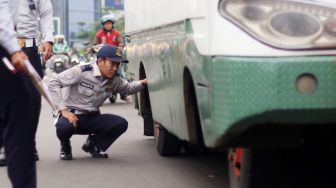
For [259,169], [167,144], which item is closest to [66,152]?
[167,144]

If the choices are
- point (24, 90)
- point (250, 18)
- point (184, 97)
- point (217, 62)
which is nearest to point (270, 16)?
point (250, 18)

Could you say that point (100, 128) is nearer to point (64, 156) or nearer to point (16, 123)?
point (64, 156)

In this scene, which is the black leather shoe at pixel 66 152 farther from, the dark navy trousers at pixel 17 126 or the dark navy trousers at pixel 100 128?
the dark navy trousers at pixel 17 126

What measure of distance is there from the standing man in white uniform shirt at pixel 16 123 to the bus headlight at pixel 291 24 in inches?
50.3

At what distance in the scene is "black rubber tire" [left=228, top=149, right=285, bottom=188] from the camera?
400cm

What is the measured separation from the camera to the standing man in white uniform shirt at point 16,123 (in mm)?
3936

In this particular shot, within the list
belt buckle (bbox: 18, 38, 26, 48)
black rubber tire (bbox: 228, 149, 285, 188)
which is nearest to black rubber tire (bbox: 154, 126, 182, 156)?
belt buckle (bbox: 18, 38, 26, 48)

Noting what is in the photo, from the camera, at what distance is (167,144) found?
273 inches

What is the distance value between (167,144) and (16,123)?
10.00ft

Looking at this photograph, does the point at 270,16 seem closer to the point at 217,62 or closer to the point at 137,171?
the point at 217,62

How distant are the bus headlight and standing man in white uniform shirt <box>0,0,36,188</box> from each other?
1.28m

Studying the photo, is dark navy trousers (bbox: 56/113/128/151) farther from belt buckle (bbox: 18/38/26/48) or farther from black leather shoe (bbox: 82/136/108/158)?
belt buckle (bbox: 18/38/26/48)

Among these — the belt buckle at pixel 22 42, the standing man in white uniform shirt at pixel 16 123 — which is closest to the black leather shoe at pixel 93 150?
the belt buckle at pixel 22 42

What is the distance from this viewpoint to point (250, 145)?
369cm
